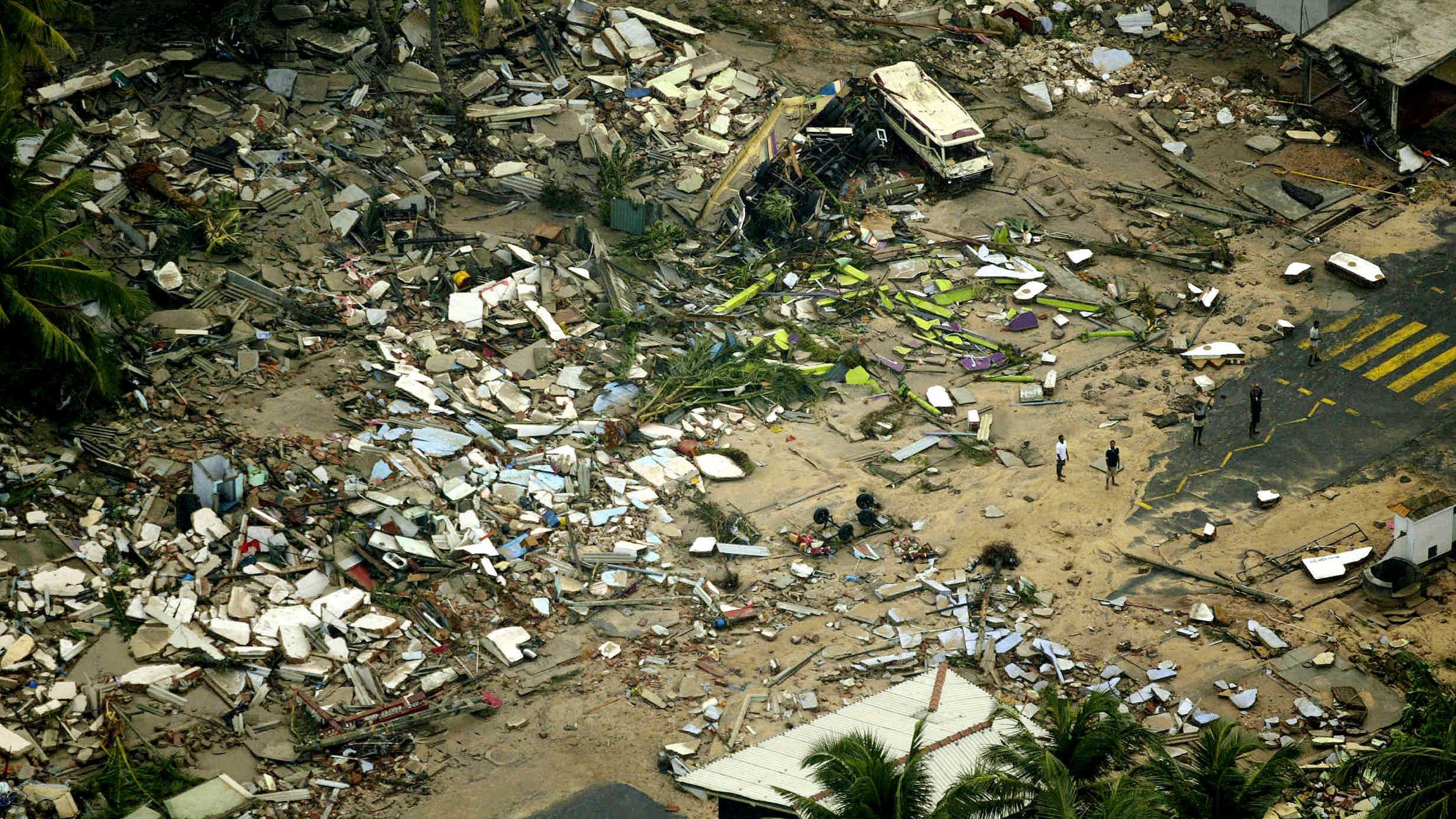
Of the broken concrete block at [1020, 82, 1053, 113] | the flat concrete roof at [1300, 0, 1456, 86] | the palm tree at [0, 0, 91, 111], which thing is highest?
the palm tree at [0, 0, 91, 111]

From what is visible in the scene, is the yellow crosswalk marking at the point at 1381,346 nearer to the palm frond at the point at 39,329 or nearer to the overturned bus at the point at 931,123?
the overturned bus at the point at 931,123

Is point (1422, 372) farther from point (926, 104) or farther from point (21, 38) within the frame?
point (21, 38)

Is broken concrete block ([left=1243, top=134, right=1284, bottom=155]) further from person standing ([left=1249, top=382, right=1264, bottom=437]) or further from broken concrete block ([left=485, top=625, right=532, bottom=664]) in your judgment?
broken concrete block ([left=485, top=625, right=532, bottom=664])

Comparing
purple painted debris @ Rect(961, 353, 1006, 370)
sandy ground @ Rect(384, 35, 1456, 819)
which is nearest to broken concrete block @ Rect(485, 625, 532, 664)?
sandy ground @ Rect(384, 35, 1456, 819)

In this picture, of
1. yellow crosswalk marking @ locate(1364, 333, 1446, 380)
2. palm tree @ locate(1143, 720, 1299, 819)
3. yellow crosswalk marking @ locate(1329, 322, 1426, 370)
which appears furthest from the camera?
yellow crosswalk marking @ locate(1329, 322, 1426, 370)

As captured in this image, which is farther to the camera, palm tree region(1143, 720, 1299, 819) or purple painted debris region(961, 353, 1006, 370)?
purple painted debris region(961, 353, 1006, 370)

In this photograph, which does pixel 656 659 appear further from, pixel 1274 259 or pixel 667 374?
pixel 1274 259

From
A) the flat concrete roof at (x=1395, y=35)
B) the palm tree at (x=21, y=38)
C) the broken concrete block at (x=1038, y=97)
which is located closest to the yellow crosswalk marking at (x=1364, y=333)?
the flat concrete roof at (x=1395, y=35)

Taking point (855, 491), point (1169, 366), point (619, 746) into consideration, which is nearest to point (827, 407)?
point (855, 491)
